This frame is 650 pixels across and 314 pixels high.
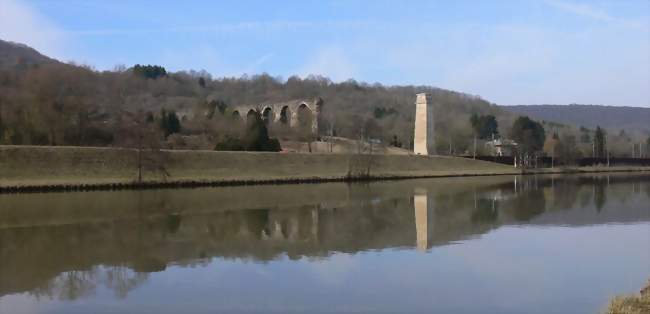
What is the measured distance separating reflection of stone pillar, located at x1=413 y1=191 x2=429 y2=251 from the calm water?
5cm

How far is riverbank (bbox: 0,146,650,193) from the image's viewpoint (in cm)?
3662

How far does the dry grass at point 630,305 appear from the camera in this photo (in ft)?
23.9

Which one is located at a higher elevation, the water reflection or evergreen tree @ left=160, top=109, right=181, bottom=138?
evergreen tree @ left=160, top=109, right=181, bottom=138

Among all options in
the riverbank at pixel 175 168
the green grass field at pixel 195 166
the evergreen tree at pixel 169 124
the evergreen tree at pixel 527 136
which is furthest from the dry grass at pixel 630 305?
the evergreen tree at pixel 527 136

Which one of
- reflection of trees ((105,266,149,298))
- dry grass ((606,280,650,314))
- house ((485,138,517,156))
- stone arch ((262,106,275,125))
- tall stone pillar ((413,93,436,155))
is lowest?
reflection of trees ((105,266,149,298))

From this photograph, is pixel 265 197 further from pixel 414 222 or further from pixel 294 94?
pixel 294 94

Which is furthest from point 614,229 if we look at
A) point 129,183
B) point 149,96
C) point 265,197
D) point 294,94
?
point 294,94

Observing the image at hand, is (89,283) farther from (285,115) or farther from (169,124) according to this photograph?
(285,115)

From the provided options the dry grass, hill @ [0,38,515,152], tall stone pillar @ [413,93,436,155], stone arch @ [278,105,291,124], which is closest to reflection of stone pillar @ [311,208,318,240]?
the dry grass

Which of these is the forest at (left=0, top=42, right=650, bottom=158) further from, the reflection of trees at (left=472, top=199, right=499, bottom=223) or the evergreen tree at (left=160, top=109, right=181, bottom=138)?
the reflection of trees at (left=472, top=199, right=499, bottom=223)

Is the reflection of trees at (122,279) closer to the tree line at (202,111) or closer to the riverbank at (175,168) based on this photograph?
the riverbank at (175,168)

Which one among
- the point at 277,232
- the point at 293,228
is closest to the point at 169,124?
the point at 293,228

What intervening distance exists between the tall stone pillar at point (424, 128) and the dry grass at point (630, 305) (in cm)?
6282

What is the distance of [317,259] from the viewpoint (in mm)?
12789
